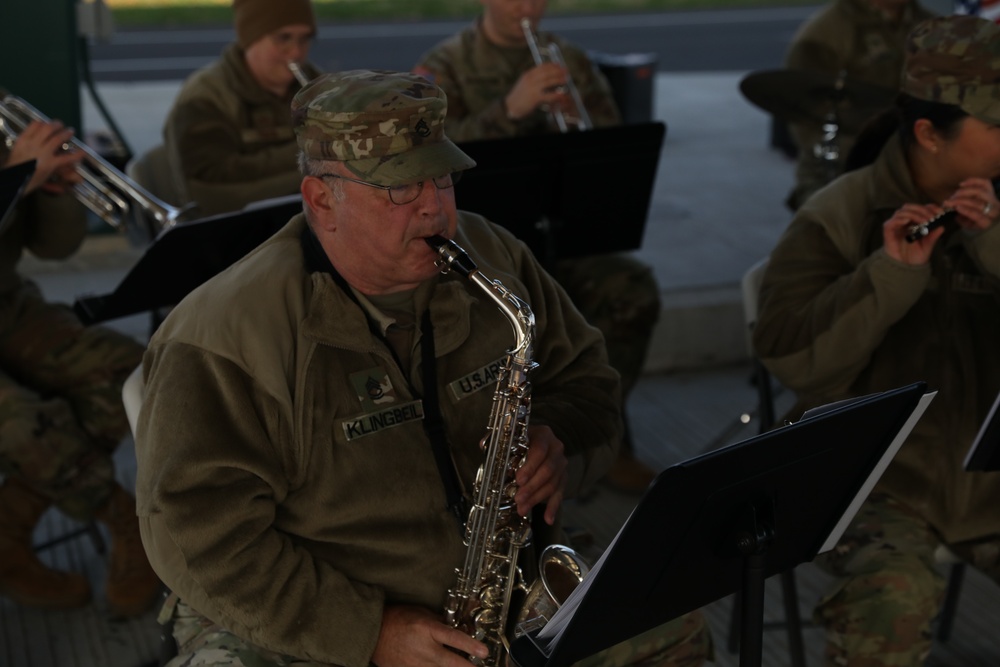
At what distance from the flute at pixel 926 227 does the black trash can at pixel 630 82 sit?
568 cm

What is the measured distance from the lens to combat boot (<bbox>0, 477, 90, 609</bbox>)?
3.49m

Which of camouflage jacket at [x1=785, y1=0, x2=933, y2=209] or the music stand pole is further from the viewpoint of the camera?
camouflage jacket at [x1=785, y1=0, x2=933, y2=209]

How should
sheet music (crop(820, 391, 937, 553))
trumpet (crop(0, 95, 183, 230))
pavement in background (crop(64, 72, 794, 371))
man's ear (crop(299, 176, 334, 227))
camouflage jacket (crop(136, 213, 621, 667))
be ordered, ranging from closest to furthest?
1. sheet music (crop(820, 391, 937, 553))
2. camouflage jacket (crop(136, 213, 621, 667))
3. man's ear (crop(299, 176, 334, 227))
4. trumpet (crop(0, 95, 183, 230))
5. pavement in background (crop(64, 72, 794, 371))

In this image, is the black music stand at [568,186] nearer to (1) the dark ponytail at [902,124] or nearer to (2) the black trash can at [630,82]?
(1) the dark ponytail at [902,124]

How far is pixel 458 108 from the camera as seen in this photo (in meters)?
4.45

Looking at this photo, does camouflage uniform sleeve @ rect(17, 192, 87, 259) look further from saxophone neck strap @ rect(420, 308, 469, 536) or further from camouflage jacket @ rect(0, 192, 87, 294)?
saxophone neck strap @ rect(420, 308, 469, 536)

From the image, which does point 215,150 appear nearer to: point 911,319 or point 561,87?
point 561,87

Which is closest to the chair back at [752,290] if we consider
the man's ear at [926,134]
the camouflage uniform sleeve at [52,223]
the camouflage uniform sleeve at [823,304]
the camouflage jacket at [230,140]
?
the camouflage uniform sleeve at [823,304]

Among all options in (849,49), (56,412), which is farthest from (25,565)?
(849,49)

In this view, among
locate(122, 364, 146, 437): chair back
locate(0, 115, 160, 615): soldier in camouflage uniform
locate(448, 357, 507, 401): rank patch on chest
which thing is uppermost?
locate(122, 364, 146, 437): chair back

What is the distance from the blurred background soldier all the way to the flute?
6.92 ft

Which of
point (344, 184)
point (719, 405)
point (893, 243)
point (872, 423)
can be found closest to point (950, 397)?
point (893, 243)

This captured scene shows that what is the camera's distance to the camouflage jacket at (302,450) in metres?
2.07

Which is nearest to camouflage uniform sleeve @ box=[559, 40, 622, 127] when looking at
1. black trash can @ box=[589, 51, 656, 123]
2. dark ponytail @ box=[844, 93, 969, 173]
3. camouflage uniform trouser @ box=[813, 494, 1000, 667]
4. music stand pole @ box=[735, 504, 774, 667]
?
dark ponytail @ box=[844, 93, 969, 173]
